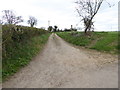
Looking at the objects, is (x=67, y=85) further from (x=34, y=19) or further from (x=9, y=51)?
(x=34, y=19)

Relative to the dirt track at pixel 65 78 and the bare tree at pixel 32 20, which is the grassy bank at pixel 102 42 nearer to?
the dirt track at pixel 65 78

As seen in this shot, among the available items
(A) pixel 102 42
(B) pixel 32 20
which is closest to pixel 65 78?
(A) pixel 102 42

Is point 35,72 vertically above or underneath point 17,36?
underneath

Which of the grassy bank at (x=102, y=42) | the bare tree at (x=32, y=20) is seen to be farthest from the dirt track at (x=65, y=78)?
the bare tree at (x=32, y=20)

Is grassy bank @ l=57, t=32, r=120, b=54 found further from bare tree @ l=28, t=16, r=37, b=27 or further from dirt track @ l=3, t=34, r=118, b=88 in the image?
bare tree @ l=28, t=16, r=37, b=27

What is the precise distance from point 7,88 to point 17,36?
16.2 ft

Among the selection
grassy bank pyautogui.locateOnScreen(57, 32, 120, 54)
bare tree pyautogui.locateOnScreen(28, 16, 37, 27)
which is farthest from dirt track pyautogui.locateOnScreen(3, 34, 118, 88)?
bare tree pyautogui.locateOnScreen(28, 16, 37, 27)

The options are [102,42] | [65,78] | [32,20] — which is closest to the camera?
[65,78]

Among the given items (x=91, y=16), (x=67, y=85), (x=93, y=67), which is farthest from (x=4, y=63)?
(x=91, y=16)

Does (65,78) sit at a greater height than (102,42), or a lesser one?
lesser

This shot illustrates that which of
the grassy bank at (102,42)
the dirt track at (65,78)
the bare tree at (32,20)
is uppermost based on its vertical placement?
the bare tree at (32,20)

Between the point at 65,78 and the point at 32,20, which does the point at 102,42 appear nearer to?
the point at 65,78

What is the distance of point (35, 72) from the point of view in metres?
6.01

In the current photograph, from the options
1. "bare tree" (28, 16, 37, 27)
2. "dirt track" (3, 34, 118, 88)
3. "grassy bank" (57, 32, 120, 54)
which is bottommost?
"dirt track" (3, 34, 118, 88)
